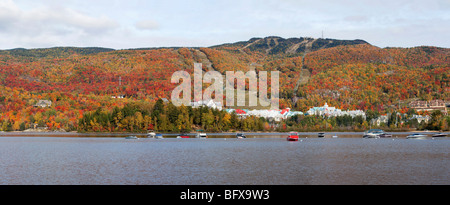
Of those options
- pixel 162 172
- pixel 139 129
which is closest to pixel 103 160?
pixel 162 172

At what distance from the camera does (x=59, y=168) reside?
195 ft
